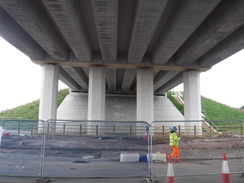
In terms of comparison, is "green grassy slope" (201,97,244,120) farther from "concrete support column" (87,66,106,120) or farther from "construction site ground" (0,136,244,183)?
"construction site ground" (0,136,244,183)

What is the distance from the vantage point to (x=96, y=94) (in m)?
24.5

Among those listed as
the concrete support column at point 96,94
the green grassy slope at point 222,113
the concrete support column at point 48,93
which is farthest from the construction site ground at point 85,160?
the green grassy slope at point 222,113

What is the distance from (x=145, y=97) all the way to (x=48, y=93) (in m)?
11.6

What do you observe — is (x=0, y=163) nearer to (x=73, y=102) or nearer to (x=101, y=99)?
(x=101, y=99)

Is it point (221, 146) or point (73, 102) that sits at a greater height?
point (73, 102)

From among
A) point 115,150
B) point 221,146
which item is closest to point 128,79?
point 221,146

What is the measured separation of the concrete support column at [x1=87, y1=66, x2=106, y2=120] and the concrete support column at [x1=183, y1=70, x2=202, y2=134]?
1069cm

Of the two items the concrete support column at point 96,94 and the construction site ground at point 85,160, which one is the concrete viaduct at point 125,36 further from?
the construction site ground at point 85,160

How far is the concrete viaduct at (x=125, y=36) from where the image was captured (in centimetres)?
1289

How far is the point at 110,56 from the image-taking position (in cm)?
2209

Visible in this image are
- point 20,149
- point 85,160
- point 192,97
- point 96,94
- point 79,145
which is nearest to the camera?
point 85,160

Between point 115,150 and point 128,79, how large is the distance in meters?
27.8

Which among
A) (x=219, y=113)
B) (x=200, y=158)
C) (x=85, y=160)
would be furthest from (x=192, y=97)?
(x=219, y=113)

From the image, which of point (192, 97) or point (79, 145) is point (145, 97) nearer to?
point (192, 97)
